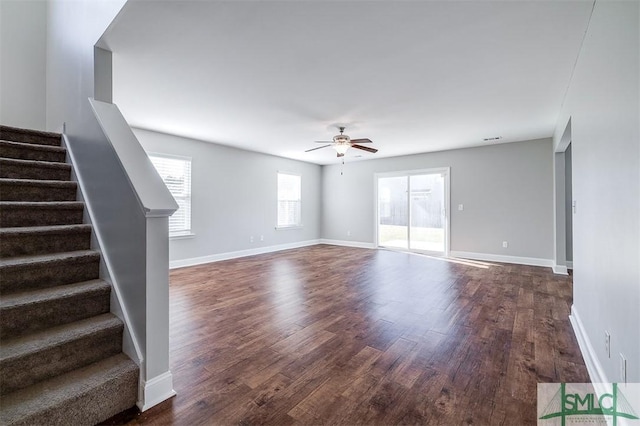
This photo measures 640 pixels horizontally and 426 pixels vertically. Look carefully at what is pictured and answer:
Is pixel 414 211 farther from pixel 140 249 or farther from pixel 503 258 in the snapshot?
pixel 140 249

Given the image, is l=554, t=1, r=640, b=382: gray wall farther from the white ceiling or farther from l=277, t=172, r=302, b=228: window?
l=277, t=172, r=302, b=228: window

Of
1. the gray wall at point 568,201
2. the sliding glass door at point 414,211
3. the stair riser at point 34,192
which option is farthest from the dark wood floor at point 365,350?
the sliding glass door at point 414,211

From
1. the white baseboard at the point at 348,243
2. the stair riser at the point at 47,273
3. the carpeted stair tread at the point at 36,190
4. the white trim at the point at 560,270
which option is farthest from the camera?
the white baseboard at the point at 348,243

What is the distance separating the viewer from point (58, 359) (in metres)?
1.49

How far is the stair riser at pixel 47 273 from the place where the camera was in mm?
1690

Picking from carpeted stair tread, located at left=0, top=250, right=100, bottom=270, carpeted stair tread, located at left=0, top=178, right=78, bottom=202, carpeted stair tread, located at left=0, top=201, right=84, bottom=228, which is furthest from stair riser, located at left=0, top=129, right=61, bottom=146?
carpeted stair tread, located at left=0, top=250, right=100, bottom=270

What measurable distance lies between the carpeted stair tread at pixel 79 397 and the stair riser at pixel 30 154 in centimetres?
220

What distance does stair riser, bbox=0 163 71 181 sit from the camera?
2.31 metres

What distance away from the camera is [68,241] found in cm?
209

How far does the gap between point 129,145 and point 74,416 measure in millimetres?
1568

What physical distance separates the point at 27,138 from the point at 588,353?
515 cm

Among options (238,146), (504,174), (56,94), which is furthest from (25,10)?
(504,174)

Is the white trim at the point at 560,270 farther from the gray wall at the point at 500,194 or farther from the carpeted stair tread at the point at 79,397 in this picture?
the carpeted stair tread at the point at 79,397

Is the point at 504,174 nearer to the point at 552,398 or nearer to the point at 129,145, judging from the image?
the point at 552,398
